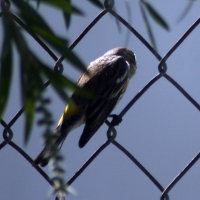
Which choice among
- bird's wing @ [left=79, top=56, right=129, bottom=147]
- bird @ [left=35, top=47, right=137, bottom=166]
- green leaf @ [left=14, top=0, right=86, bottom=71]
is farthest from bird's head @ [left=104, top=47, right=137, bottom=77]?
green leaf @ [left=14, top=0, right=86, bottom=71]

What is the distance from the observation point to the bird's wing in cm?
262

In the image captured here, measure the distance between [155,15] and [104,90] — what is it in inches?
71.8

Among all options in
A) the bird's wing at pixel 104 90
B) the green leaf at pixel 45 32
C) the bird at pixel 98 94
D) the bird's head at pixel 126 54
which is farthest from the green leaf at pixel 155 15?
the bird's head at pixel 126 54

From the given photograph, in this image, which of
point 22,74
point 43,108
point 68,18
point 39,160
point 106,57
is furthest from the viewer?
point 106,57

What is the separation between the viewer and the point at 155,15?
1014mm

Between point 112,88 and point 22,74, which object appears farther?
point 112,88

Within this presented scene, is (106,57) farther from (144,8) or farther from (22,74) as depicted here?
(22,74)

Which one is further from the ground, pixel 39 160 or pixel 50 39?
pixel 50 39

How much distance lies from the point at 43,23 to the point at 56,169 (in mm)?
249

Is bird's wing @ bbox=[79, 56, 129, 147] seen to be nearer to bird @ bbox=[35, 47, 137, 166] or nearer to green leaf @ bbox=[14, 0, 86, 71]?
bird @ bbox=[35, 47, 137, 166]

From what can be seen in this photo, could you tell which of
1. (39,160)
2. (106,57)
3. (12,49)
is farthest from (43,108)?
(106,57)

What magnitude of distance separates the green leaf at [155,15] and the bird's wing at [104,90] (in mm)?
1468

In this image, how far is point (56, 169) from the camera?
653 mm

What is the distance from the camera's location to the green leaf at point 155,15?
1003 millimetres
